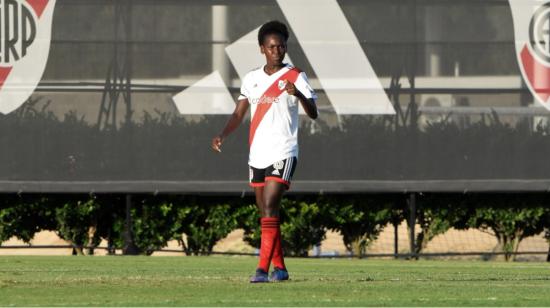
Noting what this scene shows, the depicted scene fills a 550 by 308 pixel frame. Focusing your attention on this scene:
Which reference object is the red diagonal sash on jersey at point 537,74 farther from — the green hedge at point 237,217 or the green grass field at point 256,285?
the green grass field at point 256,285

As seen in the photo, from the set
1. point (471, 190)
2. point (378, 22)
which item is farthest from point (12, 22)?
point (471, 190)

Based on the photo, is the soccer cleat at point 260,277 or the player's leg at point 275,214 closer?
the soccer cleat at point 260,277

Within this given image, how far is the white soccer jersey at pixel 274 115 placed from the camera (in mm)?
10117

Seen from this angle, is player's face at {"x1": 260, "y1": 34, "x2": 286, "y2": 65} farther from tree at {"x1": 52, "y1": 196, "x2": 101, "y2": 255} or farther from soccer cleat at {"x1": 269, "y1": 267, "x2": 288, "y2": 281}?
tree at {"x1": 52, "y1": 196, "x2": 101, "y2": 255}

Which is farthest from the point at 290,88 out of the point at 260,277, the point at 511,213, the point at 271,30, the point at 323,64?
the point at 511,213

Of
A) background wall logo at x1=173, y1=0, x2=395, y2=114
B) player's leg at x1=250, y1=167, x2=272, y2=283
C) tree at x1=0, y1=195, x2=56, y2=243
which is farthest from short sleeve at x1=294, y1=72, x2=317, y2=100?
tree at x1=0, y1=195, x2=56, y2=243

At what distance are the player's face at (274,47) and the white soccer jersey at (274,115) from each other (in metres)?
0.11

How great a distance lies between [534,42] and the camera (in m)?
16.1

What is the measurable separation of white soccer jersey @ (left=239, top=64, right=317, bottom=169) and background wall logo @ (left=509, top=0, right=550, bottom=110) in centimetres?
639

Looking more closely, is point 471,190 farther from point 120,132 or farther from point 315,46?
point 120,132

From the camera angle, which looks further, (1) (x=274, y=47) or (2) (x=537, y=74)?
(2) (x=537, y=74)

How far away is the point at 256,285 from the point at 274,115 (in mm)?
1206

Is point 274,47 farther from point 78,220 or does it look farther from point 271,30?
point 78,220

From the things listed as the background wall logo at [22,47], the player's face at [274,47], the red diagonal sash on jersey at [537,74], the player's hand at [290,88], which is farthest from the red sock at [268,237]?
the red diagonal sash on jersey at [537,74]
